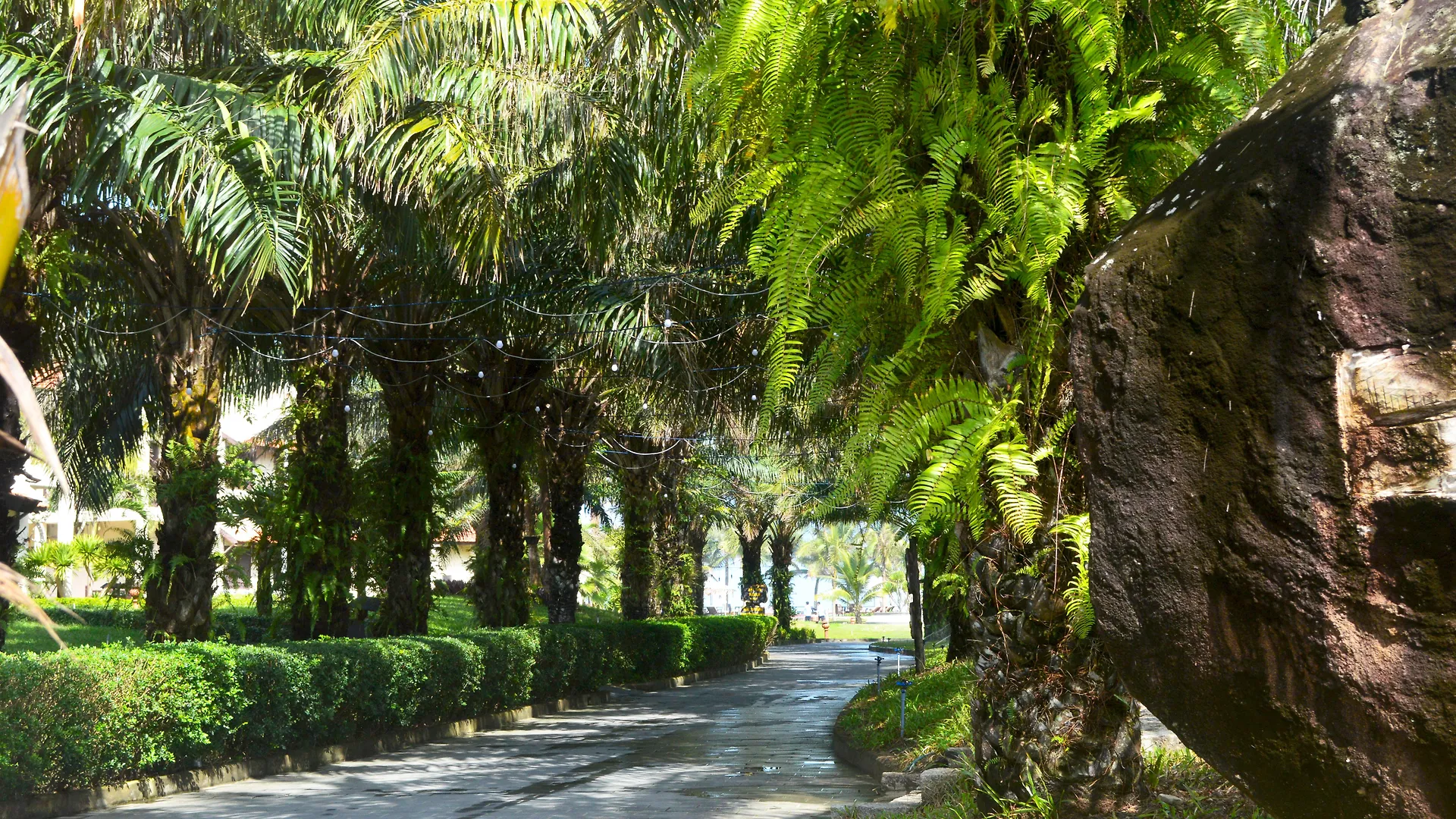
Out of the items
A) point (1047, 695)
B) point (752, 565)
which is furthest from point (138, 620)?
point (752, 565)

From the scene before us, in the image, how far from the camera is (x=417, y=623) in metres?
16.9

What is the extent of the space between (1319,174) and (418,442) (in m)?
15.1

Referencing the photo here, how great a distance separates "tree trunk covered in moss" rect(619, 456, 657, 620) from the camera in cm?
2536

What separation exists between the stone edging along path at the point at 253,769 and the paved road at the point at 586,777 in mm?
159

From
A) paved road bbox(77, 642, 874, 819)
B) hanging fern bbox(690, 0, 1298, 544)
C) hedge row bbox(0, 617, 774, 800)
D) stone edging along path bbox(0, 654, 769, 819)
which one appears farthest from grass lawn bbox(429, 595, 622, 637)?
hanging fern bbox(690, 0, 1298, 544)

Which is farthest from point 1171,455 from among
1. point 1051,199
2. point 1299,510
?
point 1051,199

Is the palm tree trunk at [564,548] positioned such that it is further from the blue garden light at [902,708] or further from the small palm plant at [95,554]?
the blue garden light at [902,708]

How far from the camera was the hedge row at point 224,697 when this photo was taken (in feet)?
29.2

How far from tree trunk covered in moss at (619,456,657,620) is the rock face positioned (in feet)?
73.2

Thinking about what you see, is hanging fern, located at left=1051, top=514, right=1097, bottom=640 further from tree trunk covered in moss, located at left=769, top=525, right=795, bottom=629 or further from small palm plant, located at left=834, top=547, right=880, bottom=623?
small palm plant, located at left=834, top=547, right=880, bottom=623

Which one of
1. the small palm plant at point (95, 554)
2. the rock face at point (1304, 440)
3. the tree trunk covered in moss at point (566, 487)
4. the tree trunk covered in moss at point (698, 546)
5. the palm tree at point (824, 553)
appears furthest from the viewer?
the palm tree at point (824, 553)

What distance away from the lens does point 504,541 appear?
62.4 ft

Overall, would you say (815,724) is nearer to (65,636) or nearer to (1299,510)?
(65,636)

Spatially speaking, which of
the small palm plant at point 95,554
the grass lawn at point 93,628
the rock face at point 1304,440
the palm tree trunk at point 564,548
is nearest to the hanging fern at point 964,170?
the rock face at point 1304,440
